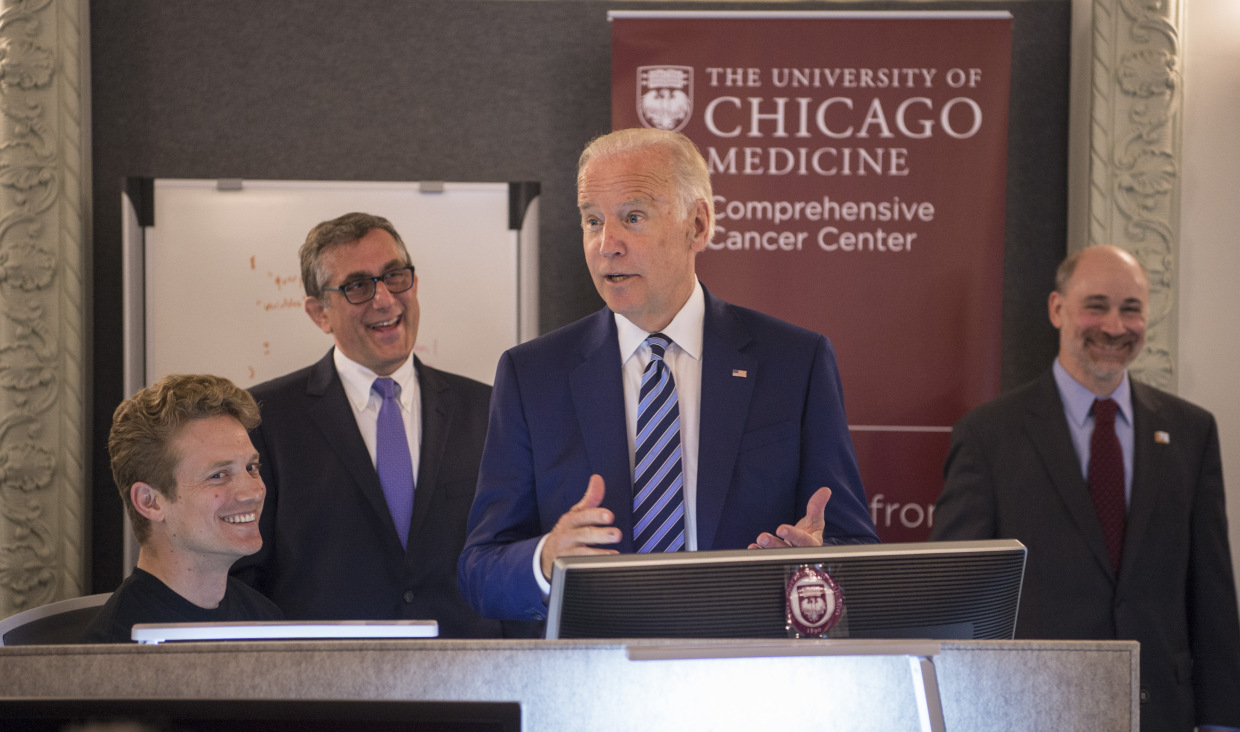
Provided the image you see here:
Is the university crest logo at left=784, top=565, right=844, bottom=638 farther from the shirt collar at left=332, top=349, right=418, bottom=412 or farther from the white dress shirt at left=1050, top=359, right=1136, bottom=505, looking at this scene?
the white dress shirt at left=1050, top=359, right=1136, bottom=505

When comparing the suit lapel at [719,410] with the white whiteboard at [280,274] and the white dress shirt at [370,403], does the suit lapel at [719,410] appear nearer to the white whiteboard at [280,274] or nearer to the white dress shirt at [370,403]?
the white dress shirt at [370,403]

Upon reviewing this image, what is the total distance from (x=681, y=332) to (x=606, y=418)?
0.22 m

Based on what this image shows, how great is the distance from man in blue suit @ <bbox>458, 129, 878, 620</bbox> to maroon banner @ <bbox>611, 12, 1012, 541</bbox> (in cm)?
151

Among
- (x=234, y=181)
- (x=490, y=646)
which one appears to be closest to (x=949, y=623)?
(x=490, y=646)

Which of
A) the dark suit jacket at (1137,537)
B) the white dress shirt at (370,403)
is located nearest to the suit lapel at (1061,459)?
the dark suit jacket at (1137,537)

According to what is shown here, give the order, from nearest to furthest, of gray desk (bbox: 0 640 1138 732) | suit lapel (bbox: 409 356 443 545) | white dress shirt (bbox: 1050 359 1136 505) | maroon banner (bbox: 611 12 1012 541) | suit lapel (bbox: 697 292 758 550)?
gray desk (bbox: 0 640 1138 732)
suit lapel (bbox: 697 292 758 550)
suit lapel (bbox: 409 356 443 545)
white dress shirt (bbox: 1050 359 1136 505)
maroon banner (bbox: 611 12 1012 541)

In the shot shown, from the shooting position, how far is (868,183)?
3414 mm

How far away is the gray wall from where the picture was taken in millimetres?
3652

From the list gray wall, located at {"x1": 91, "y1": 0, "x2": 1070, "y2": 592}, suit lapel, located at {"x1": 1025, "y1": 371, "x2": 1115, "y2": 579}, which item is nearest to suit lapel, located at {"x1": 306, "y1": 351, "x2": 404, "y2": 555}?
gray wall, located at {"x1": 91, "y1": 0, "x2": 1070, "y2": 592}

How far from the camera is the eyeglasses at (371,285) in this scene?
9.04ft

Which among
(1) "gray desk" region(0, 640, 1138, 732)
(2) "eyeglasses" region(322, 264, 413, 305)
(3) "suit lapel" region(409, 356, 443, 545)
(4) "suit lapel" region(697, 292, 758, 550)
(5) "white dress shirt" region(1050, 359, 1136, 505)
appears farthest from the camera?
(5) "white dress shirt" region(1050, 359, 1136, 505)

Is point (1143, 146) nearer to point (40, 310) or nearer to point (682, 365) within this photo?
point (682, 365)

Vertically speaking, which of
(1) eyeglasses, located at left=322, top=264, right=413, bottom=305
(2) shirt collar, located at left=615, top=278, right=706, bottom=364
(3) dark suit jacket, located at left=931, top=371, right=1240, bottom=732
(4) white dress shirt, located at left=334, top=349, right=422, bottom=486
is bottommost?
(3) dark suit jacket, located at left=931, top=371, right=1240, bottom=732

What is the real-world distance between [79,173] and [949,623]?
10.9ft
